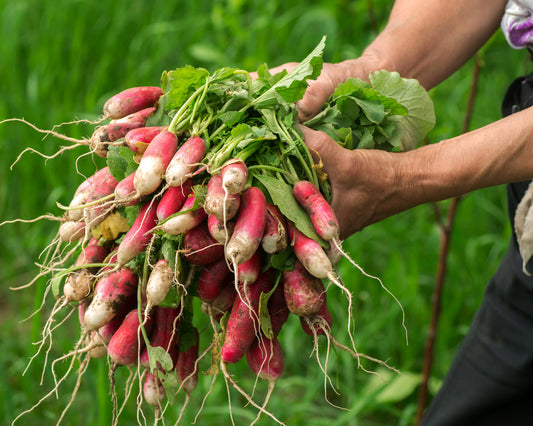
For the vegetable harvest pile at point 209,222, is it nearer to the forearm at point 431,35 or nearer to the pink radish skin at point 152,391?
the pink radish skin at point 152,391

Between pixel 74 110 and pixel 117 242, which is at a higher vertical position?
pixel 117 242

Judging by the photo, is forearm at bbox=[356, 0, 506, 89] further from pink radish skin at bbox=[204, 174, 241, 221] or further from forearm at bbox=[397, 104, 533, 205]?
pink radish skin at bbox=[204, 174, 241, 221]

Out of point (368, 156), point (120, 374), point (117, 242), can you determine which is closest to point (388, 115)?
point (368, 156)

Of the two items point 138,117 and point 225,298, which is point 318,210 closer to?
point 225,298

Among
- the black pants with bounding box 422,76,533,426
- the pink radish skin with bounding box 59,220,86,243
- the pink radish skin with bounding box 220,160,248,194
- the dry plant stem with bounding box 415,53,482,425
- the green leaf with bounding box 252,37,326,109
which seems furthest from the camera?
the dry plant stem with bounding box 415,53,482,425

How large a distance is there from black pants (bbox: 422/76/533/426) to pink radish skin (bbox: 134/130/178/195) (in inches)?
35.7

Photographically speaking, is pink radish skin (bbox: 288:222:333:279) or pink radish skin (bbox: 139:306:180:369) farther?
pink radish skin (bbox: 139:306:180:369)

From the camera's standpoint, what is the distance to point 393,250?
2699 mm

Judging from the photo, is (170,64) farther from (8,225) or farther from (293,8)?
(8,225)

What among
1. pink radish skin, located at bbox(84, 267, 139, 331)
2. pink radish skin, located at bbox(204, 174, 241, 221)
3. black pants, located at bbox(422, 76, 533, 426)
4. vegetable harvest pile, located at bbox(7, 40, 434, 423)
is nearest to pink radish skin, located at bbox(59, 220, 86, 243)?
vegetable harvest pile, located at bbox(7, 40, 434, 423)

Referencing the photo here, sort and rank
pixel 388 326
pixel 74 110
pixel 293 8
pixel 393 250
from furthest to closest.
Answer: pixel 293 8
pixel 74 110
pixel 393 250
pixel 388 326

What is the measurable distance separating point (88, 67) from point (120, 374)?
1.97m

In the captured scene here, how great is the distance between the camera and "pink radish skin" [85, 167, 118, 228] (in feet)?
4.35

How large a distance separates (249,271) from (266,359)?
224 mm
